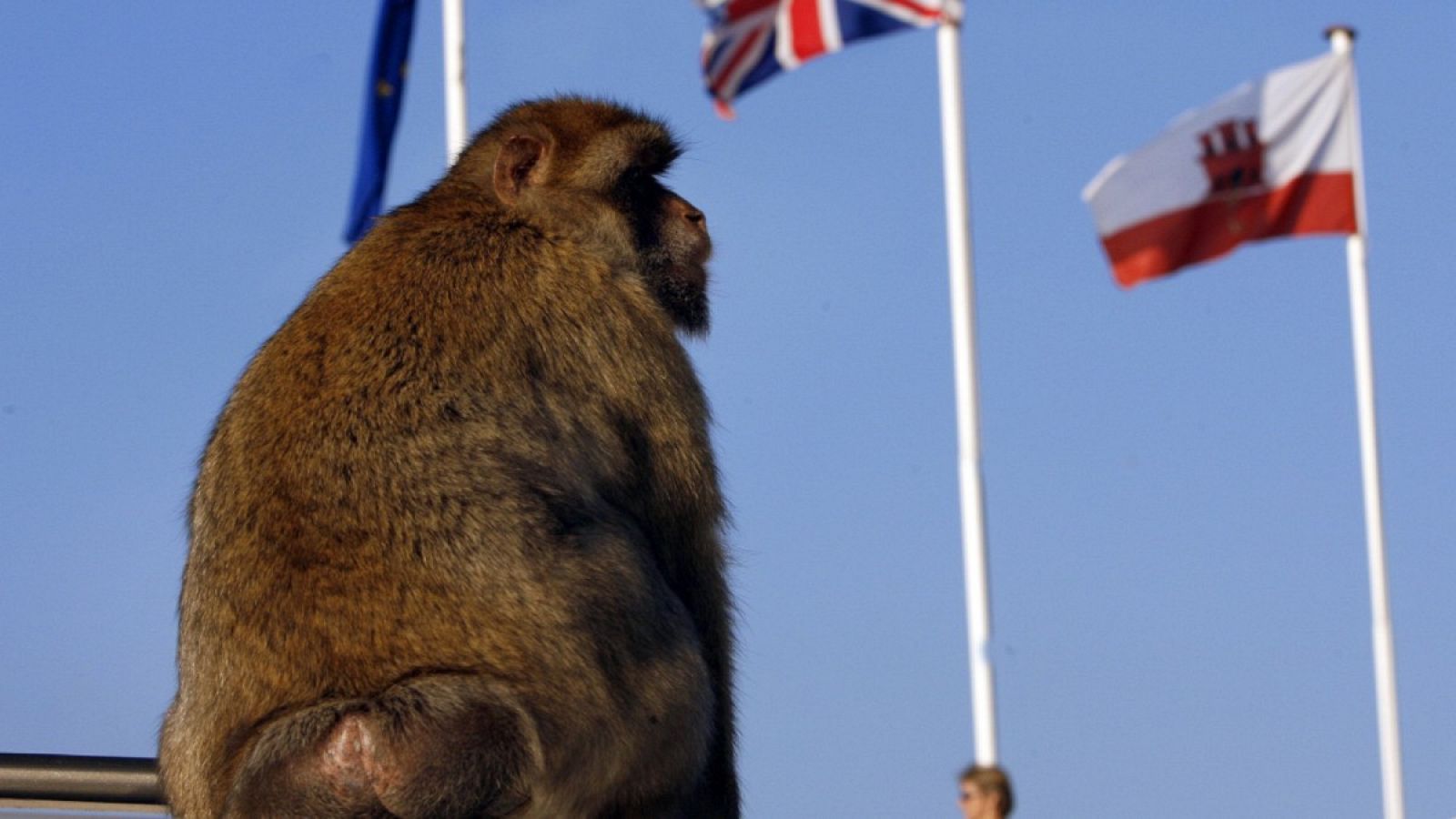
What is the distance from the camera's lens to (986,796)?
5855 millimetres

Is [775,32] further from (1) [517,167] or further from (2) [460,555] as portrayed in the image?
(2) [460,555]

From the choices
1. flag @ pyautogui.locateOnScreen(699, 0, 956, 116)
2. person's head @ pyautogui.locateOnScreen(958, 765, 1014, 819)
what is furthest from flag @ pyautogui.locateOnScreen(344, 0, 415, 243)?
person's head @ pyautogui.locateOnScreen(958, 765, 1014, 819)

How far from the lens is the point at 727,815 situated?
5.72 m

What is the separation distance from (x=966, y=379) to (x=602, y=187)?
2.80 m

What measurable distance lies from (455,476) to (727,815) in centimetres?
137

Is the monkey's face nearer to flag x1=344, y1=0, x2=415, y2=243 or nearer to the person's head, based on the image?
the person's head

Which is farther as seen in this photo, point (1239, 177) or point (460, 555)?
point (1239, 177)

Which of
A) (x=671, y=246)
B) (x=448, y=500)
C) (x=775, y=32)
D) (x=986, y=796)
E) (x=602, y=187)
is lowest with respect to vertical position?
(x=986, y=796)

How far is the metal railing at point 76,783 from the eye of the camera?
4.85 m

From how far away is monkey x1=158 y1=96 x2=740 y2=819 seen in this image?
15.1ft

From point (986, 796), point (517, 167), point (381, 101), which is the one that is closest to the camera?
point (986, 796)

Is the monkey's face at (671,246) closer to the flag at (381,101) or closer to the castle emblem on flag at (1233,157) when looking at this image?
the castle emblem on flag at (1233,157)

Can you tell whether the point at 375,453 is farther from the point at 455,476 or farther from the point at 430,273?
the point at 430,273

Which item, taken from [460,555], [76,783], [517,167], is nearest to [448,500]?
[460,555]
